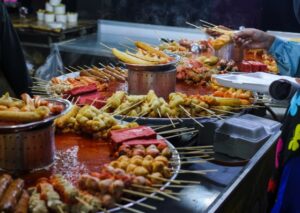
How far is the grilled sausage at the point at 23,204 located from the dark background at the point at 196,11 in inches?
215

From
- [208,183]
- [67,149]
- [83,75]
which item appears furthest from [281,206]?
[83,75]

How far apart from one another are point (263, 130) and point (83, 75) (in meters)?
1.55

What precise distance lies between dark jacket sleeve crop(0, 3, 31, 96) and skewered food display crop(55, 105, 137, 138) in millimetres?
1518

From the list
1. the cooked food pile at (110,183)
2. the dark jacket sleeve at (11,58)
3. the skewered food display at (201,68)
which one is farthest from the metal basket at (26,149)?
the dark jacket sleeve at (11,58)

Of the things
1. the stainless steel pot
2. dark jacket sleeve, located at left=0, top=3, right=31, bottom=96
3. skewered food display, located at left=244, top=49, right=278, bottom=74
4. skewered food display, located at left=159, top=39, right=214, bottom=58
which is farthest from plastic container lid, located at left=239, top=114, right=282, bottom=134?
dark jacket sleeve, located at left=0, top=3, right=31, bottom=96

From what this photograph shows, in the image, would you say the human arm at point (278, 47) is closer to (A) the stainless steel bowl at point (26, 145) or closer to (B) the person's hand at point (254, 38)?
(B) the person's hand at point (254, 38)

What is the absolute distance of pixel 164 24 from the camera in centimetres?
706

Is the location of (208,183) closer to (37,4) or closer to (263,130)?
(263,130)

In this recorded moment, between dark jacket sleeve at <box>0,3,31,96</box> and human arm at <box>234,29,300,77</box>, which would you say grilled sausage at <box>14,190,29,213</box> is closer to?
human arm at <box>234,29,300,77</box>

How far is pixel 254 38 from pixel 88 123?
5.12 feet

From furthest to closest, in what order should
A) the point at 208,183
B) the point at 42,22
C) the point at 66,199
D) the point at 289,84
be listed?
the point at 42,22, the point at 289,84, the point at 208,183, the point at 66,199

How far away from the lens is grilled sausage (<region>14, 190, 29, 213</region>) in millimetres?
1540

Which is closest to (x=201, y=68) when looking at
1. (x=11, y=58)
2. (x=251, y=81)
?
(x=251, y=81)

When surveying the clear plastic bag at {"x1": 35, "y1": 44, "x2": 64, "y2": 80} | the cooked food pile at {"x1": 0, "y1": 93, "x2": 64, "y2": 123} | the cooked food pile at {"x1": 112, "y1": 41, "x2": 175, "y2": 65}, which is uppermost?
the cooked food pile at {"x1": 112, "y1": 41, "x2": 175, "y2": 65}
